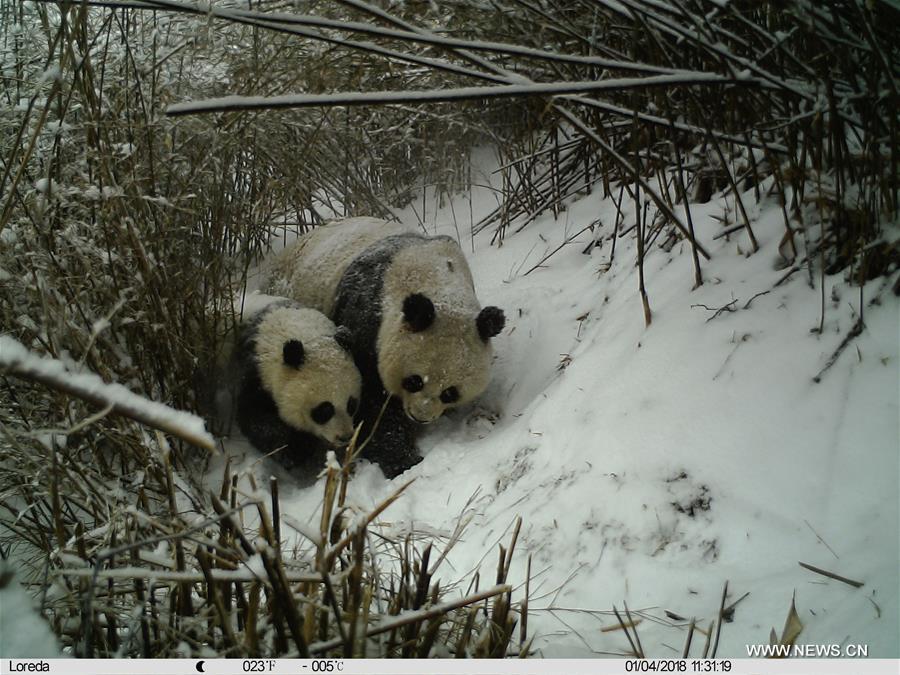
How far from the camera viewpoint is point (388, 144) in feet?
17.0

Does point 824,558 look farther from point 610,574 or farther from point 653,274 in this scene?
point 653,274

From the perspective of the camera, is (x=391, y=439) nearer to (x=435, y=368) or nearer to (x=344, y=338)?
(x=435, y=368)

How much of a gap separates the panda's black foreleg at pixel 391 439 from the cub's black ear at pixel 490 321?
23.7 inches

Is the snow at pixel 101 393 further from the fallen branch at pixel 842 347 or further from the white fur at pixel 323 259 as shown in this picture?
the white fur at pixel 323 259

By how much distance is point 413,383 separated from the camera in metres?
3.11

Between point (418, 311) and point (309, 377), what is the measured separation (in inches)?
25.1

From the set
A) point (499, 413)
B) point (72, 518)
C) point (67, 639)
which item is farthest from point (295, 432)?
point (67, 639)

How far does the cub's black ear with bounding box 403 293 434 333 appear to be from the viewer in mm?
2967

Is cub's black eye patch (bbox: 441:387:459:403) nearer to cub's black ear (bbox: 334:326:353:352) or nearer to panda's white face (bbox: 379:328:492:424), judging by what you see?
panda's white face (bbox: 379:328:492:424)

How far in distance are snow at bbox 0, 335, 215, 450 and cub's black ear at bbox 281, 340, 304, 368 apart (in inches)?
95.0

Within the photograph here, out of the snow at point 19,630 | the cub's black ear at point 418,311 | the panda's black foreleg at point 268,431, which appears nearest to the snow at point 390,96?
the snow at point 19,630

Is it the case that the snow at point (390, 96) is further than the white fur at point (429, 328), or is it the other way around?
the white fur at point (429, 328)

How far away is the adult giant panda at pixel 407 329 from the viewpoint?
10.1 ft

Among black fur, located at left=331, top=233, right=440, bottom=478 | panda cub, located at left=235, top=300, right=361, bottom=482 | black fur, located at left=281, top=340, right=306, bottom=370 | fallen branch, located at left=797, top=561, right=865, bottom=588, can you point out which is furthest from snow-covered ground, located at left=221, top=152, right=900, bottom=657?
black fur, located at left=281, top=340, right=306, bottom=370
